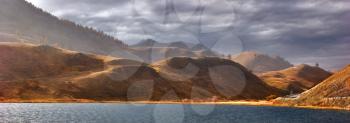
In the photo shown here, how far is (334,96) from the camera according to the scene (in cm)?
18262

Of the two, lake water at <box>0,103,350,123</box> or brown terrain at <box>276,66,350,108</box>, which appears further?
brown terrain at <box>276,66,350,108</box>

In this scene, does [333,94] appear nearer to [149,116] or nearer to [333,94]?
[333,94]

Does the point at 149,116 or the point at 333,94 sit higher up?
the point at 333,94

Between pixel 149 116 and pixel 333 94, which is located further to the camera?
pixel 333 94

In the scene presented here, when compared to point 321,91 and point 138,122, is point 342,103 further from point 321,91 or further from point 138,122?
point 138,122

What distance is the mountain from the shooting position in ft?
578

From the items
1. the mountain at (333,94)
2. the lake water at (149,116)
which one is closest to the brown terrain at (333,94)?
the mountain at (333,94)

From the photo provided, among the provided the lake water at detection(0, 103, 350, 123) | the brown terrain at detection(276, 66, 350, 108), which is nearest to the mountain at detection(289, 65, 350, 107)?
the brown terrain at detection(276, 66, 350, 108)

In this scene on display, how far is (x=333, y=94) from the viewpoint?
18350 centimetres

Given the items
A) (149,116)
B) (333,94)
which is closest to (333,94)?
(333,94)

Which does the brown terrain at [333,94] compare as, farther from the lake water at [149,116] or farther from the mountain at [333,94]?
the lake water at [149,116]

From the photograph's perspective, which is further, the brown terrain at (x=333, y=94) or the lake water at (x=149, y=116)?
the brown terrain at (x=333, y=94)

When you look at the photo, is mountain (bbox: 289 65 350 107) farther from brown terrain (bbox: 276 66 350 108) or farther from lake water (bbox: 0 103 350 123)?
lake water (bbox: 0 103 350 123)

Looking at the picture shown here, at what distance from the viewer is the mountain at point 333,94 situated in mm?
176250
